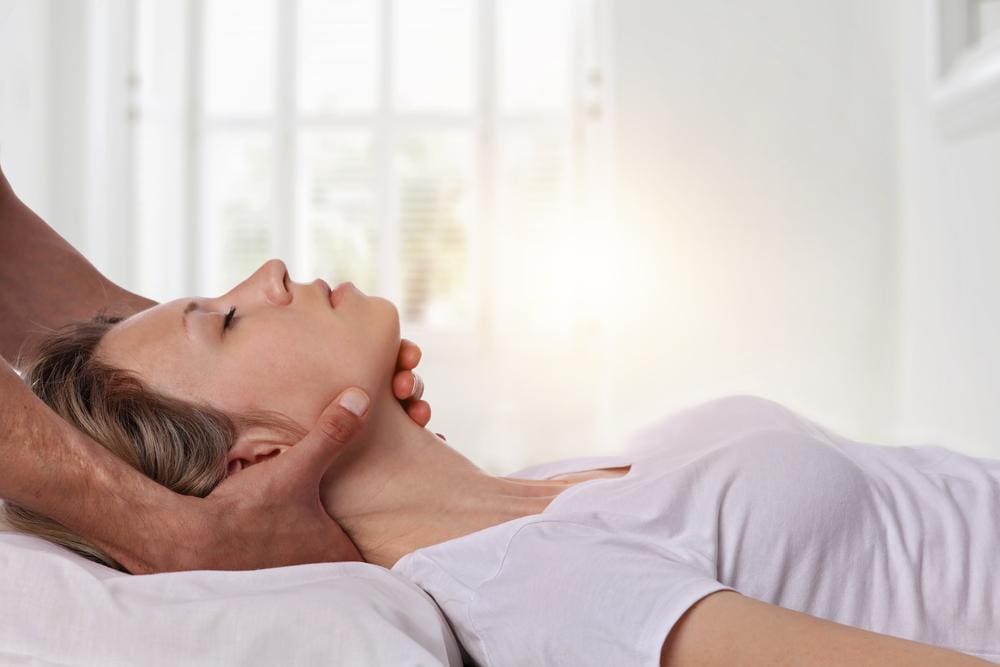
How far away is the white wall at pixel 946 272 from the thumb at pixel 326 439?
2.54 meters

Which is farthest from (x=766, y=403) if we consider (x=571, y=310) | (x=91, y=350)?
(x=571, y=310)

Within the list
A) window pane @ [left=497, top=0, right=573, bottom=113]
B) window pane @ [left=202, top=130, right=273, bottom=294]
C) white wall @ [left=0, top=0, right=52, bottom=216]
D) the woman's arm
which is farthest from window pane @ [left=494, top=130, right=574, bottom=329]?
the woman's arm

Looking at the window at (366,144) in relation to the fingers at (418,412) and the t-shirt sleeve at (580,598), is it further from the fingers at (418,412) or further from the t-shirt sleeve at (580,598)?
the t-shirt sleeve at (580,598)

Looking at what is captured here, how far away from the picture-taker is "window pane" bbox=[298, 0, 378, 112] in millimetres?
4934

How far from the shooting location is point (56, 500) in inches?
36.6

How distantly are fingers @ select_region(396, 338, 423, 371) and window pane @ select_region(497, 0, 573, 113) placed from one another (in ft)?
12.1

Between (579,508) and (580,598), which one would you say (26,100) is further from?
(580,598)

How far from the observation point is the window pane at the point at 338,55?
4934mm

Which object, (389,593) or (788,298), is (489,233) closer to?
(788,298)

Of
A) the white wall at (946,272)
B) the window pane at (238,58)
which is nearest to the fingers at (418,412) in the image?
the white wall at (946,272)

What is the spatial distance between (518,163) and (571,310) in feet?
2.58

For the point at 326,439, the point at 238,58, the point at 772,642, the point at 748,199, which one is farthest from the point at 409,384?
the point at 238,58

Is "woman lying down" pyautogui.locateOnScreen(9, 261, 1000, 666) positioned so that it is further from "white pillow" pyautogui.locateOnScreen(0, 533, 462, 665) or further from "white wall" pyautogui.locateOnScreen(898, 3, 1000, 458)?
"white wall" pyautogui.locateOnScreen(898, 3, 1000, 458)

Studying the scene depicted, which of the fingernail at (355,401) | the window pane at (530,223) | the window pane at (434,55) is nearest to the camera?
the fingernail at (355,401)
